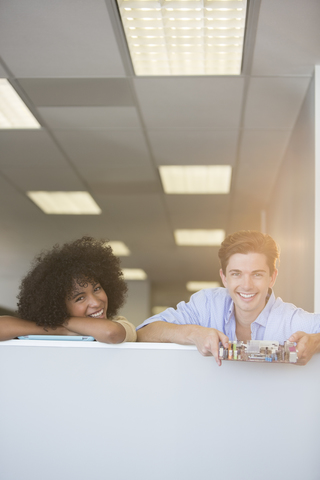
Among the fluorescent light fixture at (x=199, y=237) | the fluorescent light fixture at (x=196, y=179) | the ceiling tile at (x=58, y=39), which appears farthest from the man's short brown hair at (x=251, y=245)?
the fluorescent light fixture at (x=199, y=237)

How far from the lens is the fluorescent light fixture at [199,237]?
675 centimetres

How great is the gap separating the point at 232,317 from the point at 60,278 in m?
0.75

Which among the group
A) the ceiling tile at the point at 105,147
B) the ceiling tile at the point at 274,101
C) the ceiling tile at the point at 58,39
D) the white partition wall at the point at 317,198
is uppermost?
the ceiling tile at the point at 274,101

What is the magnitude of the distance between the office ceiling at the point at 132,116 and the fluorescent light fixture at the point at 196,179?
0.37ft

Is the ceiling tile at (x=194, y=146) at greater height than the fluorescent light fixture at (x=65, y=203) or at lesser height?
greater

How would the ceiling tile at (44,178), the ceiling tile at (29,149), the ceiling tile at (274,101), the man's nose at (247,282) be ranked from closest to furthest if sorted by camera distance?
1. the man's nose at (247,282)
2. the ceiling tile at (274,101)
3. the ceiling tile at (29,149)
4. the ceiling tile at (44,178)

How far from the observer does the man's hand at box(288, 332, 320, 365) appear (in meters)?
1.27

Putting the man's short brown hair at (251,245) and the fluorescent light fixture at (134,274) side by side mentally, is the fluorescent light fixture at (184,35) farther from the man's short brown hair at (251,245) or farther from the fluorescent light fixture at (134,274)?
the fluorescent light fixture at (134,274)

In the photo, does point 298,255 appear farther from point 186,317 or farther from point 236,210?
point 236,210

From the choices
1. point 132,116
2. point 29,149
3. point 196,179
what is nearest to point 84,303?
point 132,116

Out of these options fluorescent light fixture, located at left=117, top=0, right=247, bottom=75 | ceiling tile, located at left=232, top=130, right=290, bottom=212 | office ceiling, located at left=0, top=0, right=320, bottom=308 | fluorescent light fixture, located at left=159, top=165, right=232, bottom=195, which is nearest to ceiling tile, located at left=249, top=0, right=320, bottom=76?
office ceiling, located at left=0, top=0, right=320, bottom=308

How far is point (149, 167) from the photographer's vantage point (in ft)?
14.9

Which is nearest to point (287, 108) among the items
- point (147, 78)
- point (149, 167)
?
point (147, 78)

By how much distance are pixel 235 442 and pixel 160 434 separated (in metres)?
0.22
